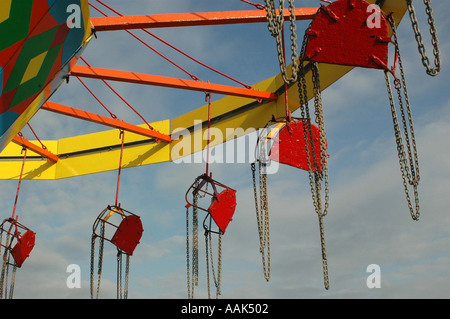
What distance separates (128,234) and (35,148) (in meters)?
3.11

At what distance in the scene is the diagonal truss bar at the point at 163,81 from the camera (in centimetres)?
661

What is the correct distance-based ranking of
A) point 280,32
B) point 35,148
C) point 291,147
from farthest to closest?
1. point 35,148
2. point 291,147
3. point 280,32

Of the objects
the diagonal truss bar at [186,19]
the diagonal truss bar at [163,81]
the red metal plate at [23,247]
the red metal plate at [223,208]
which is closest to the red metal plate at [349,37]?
the diagonal truss bar at [186,19]

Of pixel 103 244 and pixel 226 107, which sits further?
pixel 226 107

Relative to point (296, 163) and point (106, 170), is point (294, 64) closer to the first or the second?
point (296, 163)

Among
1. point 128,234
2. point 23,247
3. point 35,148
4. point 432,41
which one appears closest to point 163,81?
point 128,234

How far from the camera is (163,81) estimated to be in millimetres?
7008

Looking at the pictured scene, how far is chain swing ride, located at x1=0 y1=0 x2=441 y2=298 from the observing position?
3681mm

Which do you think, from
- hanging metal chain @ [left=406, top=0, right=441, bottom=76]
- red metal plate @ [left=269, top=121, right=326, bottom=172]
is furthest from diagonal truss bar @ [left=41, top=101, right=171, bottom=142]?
hanging metal chain @ [left=406, top=0, right=441, bottom=76]

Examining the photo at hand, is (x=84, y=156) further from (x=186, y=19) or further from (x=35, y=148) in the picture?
(x=186, y=19)
